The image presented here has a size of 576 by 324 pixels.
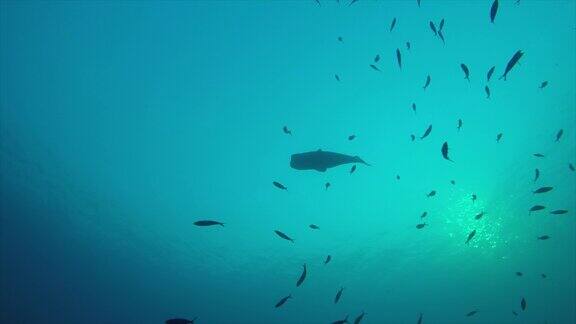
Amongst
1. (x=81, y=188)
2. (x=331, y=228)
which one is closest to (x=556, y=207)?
(x=331, y=228)

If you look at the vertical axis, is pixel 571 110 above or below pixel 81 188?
above

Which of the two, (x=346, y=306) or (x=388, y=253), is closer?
(x=388, y=253)

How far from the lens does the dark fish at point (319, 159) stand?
8516 millimetres

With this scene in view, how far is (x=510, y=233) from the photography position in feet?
116

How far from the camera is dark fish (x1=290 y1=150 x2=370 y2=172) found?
8516 millimetres

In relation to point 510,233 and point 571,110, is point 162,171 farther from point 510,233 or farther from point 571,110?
point 510,233

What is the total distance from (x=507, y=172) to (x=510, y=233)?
12.8 metres

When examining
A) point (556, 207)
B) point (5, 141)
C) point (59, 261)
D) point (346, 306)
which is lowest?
point (346, 306)

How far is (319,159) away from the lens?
8641mm

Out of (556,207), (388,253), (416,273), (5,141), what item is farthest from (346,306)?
(5,141)

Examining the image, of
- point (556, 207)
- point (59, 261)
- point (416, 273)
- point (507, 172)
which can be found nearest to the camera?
point (507, 172)

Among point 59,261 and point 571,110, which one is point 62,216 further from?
point 571,110

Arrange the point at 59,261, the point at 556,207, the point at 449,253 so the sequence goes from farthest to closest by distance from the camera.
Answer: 1. the point at 449,253
2. the point at 59,261
3. the point at 556,207

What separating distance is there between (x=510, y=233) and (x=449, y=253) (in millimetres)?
6304
